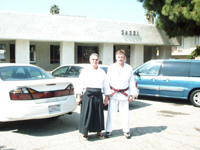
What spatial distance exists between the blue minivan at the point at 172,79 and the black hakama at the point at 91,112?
467cm

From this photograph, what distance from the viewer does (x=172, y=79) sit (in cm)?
836

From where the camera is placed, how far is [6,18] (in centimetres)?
1452

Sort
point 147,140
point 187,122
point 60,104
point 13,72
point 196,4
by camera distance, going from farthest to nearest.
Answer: point 196,4
point 187,122
point 13,72
point 60,104
point 147,140

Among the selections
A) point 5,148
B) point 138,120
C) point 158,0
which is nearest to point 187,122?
point 138,120

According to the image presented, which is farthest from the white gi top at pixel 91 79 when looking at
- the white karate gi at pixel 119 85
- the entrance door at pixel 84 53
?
the entrance door at pixel 84 53

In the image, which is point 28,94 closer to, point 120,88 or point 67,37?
point 120,88

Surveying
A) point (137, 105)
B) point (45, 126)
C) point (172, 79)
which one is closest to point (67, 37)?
point (137, 105)

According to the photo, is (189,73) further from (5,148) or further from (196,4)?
(196,4)

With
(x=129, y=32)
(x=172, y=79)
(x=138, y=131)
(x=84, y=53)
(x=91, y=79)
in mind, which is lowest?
(x=138, y=131)

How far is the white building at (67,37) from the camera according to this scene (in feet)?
49.4

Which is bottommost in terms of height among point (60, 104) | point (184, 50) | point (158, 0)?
point (60, 104)

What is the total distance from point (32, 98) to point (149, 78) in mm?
5300

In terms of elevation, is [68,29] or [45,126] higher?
[68,29]

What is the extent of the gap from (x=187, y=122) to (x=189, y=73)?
277cm
